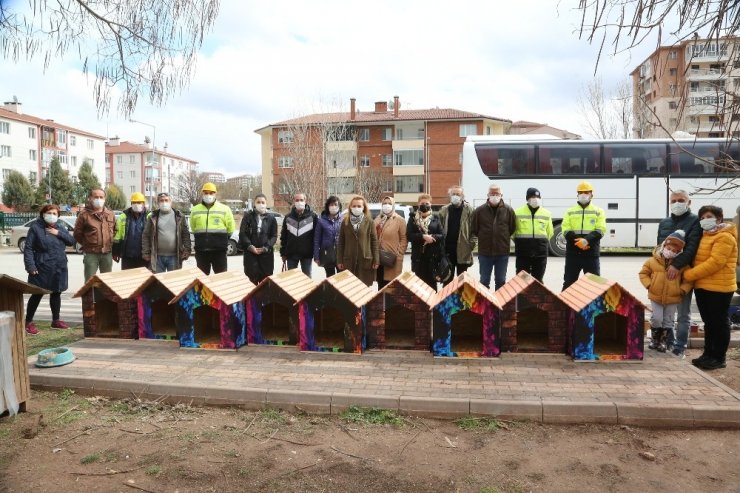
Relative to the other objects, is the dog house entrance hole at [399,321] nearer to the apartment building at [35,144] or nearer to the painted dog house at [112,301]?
the painted dog house at [112,301]

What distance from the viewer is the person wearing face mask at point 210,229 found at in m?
8.40

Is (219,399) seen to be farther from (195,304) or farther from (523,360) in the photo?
(523,360)

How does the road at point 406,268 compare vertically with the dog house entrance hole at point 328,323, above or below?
below

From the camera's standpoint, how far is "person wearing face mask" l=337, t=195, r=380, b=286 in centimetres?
785

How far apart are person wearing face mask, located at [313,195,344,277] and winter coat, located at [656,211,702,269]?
170 inches

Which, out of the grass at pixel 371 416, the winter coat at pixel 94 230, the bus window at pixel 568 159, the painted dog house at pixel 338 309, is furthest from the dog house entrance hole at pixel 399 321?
the bus window at pixel 568 159

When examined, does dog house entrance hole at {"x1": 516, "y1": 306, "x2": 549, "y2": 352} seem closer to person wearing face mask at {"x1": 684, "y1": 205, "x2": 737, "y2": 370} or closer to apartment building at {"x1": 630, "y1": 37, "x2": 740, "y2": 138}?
person wearing face mask at {"x1": 684, "y1": 205, "x2": 737, "y2": 370}

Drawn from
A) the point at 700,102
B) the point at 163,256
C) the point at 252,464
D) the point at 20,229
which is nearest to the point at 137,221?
the point at 163,256

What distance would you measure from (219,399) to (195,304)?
1.72 metres

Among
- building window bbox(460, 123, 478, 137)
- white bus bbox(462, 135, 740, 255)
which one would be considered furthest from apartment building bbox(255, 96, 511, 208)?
white bus bbox(462, 135, 740, 255)

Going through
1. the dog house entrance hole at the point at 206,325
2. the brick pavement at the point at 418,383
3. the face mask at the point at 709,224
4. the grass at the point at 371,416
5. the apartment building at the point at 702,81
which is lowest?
the grass at the point at 371,416

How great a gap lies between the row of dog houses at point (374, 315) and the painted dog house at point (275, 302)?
0.5 inches

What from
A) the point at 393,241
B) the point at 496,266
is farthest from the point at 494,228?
the point at 393,241

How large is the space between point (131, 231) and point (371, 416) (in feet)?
18.3
